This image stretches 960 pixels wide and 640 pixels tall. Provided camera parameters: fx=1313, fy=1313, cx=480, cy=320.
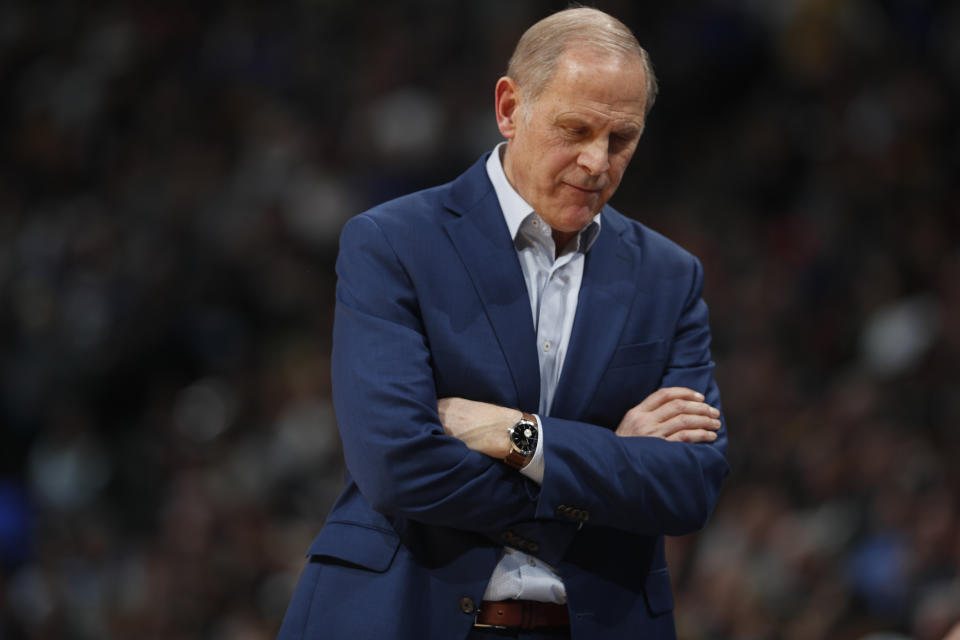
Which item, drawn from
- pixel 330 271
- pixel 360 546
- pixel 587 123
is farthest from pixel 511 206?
pixel 330 271

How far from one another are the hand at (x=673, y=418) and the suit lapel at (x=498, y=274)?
7.7 inches

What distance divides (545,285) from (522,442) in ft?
1.10

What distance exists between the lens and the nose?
2.33 metres

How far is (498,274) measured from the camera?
7.88 ft

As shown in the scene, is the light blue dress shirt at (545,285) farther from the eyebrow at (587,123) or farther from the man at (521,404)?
the eyebrow at (587,123)

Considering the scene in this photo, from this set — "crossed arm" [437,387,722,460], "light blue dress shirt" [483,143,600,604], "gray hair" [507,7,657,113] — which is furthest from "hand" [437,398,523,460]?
"gray hair" [507,7,657,113]

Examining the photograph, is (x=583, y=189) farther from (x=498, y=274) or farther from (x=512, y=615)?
(x=512, y=615)

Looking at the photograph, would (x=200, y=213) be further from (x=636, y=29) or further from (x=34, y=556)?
(x=636, y=29)

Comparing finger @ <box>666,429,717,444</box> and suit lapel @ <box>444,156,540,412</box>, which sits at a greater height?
suit lapel @ <box>444,156,540,412</box>

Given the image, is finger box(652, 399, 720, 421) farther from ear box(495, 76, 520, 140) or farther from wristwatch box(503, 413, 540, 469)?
ear box(495, 76, 520, 140)

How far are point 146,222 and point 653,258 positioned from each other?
6169 mm

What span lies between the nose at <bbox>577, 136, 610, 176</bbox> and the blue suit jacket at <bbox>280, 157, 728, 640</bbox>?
0.21m

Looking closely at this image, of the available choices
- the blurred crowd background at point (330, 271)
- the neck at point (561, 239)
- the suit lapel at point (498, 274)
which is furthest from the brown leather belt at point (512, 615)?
the blurred crowd background at point (330, 271)

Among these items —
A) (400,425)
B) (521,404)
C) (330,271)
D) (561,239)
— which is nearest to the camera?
(400,425)
